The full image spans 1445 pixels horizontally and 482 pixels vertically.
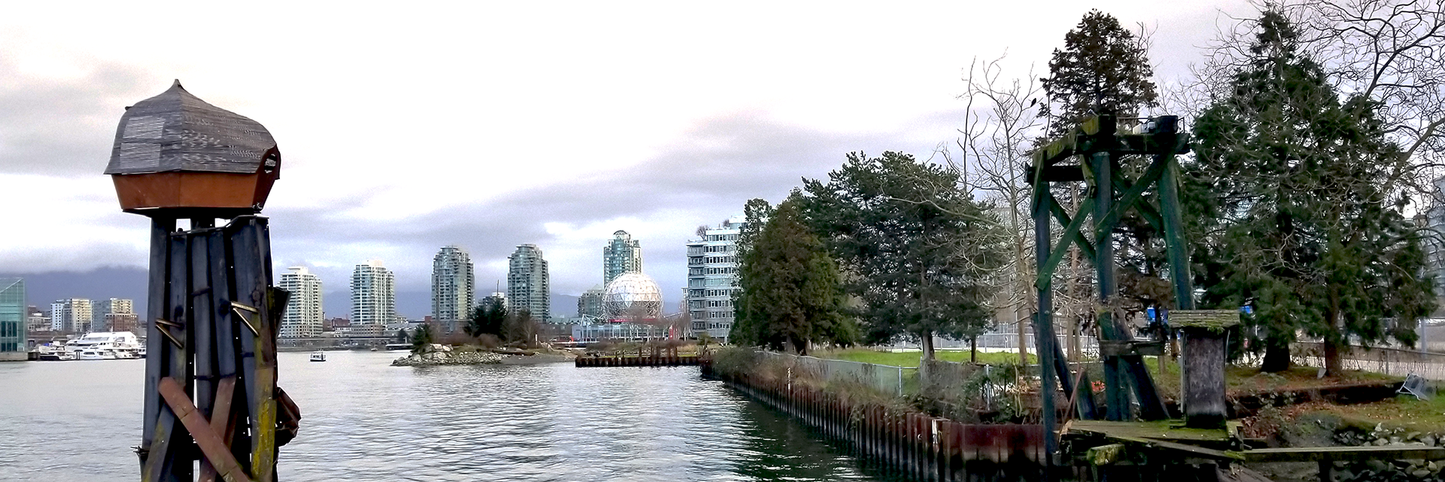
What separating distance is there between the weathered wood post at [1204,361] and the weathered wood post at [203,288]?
7092 mm

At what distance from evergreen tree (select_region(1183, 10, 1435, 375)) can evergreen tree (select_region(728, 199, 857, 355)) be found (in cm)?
3008

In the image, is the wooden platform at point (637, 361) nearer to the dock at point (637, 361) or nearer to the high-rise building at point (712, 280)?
the dock at point (637, 361)

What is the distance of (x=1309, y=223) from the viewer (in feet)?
84.4

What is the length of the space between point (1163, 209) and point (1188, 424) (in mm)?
3303

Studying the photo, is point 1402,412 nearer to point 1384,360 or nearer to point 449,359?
point 1384,360

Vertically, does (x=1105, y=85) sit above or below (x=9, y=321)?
above

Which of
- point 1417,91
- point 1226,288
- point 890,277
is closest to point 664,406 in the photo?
point 890,277

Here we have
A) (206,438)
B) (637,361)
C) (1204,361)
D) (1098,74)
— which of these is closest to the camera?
(206,438)

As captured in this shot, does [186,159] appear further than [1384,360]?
Result: No

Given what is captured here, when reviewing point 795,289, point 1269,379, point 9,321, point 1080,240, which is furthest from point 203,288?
point 9,321

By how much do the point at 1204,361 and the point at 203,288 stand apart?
7.77m

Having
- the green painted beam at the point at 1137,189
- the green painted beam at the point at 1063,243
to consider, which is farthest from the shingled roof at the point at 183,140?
the green painted beam at the point at 1063,243

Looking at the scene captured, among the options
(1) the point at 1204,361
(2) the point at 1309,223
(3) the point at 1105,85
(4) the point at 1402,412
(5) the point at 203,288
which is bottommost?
(4) the point at 1402,412

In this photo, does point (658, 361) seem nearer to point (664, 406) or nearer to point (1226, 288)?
point (664, 406)
